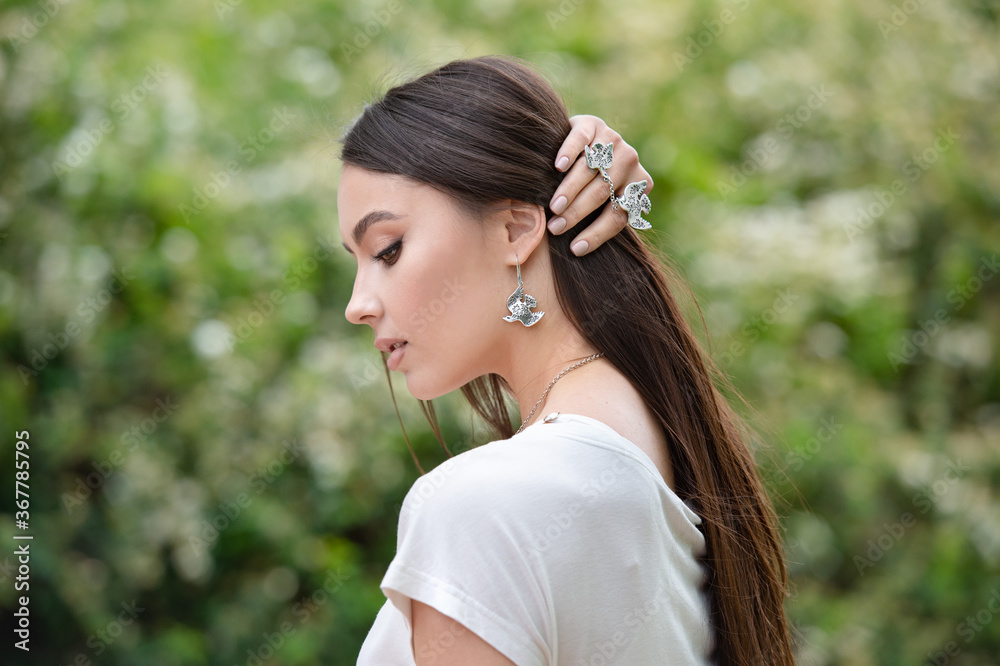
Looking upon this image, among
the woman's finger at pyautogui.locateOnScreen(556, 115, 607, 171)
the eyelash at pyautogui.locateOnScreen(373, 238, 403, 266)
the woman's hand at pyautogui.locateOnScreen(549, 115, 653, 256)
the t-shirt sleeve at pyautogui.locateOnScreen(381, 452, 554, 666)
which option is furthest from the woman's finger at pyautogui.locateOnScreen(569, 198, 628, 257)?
the t-shirt sleeve at pyautogui.locateOnScreen(381, 452, 554, 666)

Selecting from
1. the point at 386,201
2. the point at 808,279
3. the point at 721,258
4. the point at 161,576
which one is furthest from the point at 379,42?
the point at 386,201

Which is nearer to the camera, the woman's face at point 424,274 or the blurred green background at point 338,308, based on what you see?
the woman's face at point 424,274

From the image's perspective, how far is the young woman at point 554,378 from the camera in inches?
40.4

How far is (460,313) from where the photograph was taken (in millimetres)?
1322

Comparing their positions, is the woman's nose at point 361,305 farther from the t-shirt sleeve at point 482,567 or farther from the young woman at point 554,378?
the t-shirt sleeve at point 482,567

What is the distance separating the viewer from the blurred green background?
2811 mm

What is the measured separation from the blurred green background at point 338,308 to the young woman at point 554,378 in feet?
1.86

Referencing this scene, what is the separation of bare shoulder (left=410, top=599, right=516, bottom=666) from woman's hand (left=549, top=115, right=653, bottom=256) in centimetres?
64

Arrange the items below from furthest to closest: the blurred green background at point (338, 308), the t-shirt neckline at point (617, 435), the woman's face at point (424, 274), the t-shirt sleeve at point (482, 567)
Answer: the blurred green background at point (338, 308), the woman's face at point (424, 274), the t-shirt neckline at point (617, 435), the t-shirt sleeve at point (482, 567)

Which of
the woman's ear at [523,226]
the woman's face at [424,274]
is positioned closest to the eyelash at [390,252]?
the woman's face at [424,274]

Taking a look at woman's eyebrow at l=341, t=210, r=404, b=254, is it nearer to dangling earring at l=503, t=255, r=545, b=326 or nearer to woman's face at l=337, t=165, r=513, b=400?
woman's face at l=337, t=165, r=513, b=400

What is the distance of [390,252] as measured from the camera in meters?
1.31

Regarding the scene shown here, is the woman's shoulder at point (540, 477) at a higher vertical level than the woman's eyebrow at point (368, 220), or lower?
lower

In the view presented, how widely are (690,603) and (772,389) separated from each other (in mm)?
2430
